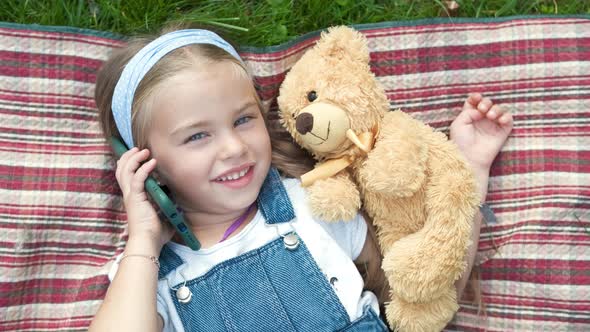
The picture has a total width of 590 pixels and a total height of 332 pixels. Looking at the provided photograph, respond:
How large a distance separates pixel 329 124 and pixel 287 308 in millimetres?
577

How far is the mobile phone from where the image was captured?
189 centimetres

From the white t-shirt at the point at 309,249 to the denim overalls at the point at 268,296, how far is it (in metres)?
0.03

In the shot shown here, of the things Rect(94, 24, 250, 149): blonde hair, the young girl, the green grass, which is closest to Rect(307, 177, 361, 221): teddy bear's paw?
the young girl

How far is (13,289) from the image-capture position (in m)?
2.18

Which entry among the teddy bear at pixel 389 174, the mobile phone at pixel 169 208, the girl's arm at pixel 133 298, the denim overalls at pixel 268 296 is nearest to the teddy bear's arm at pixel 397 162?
the teddy bear at pixel 389 174

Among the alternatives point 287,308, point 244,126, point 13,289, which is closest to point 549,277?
point 287,308

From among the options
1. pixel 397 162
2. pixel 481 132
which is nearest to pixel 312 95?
pixel 397 162

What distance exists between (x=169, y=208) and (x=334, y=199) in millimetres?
492

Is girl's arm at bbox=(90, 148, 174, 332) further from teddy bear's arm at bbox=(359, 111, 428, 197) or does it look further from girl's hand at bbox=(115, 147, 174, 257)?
teddy bear's arm at bbox=(359, 111, 428, 197)

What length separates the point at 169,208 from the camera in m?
1.89

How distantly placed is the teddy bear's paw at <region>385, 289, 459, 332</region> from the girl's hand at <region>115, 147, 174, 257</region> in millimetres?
757

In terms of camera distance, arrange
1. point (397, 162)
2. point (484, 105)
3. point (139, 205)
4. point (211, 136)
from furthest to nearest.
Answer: point (484, 105), point (139, 205), point (211, 136), point (397, 162)

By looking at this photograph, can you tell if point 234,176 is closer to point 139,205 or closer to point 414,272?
point 139,205

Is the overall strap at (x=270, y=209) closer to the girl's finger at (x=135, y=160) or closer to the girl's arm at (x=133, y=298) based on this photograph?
the girl's arm at (x=133, y=298)
